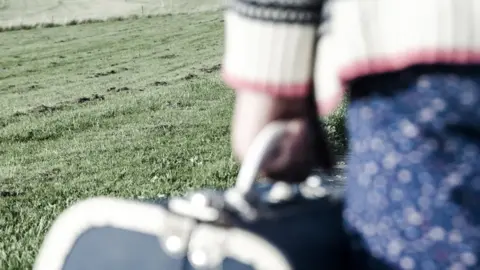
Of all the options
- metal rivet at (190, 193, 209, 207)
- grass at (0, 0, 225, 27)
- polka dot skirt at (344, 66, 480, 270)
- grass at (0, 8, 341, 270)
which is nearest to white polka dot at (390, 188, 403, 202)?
polka dot skirt at (344, 66, 480, 270)

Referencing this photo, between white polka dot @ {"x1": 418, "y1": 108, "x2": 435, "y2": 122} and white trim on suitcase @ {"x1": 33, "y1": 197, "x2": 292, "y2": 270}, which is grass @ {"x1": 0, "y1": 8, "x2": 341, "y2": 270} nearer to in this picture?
white trim on suitcase @ {"x1": 33, "y1": 197, "x2": 292, "y2": 270}

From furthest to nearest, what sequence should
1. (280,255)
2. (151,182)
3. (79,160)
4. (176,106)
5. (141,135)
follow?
(176,106), (141,135), (79,160), (151,182), (280,255)

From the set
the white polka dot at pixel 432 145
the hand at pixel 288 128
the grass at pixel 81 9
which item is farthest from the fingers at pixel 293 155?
the grass at pixel 81 9

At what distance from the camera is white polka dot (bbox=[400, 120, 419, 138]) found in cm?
62

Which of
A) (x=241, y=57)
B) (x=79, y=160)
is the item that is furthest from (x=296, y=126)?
(x=79, y=160)

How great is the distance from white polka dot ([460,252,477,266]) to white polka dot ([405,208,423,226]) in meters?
0.04

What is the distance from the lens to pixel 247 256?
638 millimetres

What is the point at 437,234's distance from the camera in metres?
0.63

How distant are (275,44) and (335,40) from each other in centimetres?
4

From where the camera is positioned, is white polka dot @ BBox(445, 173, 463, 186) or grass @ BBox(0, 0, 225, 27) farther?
grass @ BBox(0, 0, 225, 27)

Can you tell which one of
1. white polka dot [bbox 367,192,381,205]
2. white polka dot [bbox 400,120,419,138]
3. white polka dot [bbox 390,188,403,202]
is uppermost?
white polka dot [bbox 400,120,419,138]

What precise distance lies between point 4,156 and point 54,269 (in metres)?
2.50

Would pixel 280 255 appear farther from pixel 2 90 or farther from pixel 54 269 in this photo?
pixel 2 90

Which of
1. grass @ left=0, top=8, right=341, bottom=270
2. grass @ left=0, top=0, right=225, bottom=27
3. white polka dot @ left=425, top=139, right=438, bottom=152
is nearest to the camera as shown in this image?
white polka dot @ left=425, top=139, right=438, bottom=152
